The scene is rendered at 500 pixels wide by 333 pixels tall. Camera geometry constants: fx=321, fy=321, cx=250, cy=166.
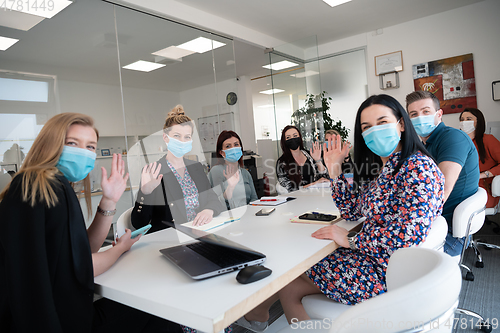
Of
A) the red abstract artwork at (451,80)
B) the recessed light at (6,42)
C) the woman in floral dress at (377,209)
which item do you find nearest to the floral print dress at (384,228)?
the woman in floral dress at (377,209)

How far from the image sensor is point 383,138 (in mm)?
1560

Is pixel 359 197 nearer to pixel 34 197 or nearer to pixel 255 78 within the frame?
pixel 34 197

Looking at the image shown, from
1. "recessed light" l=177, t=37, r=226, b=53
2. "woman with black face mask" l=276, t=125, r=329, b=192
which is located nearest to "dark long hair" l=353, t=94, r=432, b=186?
"woman with black face mask" l=276, t=125, r=329, b=192

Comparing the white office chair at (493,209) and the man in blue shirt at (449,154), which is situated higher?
the man in blue shirt at (449,154)

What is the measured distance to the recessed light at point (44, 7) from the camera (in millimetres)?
2820

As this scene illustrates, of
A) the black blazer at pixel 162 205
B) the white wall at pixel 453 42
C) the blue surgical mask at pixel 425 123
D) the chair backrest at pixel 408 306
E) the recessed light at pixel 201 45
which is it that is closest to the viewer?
the chair backrest at pixel 408 306

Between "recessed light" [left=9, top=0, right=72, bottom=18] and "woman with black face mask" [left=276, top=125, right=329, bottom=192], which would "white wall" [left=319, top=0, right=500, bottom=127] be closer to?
"woman with black face mask" [left=276, top=125, right=329, bottom=192]

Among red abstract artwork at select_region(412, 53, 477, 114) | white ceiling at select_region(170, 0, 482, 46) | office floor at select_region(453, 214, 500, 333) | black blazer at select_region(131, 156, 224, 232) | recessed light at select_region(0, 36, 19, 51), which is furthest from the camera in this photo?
red abstract artwork at select_region(412, 53, 477, 114)

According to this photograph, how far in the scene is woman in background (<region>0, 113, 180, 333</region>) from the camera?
0.91m

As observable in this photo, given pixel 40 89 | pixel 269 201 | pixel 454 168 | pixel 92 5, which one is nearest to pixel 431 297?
pixel 454 168

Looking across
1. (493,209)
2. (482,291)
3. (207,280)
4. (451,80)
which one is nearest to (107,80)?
(207,280)

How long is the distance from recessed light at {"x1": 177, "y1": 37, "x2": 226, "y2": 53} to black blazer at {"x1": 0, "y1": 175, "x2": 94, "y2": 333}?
3.53 meters

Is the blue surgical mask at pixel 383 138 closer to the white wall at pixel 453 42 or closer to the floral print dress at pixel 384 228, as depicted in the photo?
the floral print dress at pixel 384 228

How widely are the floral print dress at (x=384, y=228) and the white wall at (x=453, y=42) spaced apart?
4.80m
